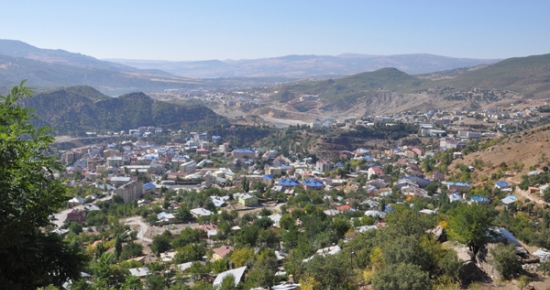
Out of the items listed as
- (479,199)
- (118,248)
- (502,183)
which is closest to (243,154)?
(502,183)

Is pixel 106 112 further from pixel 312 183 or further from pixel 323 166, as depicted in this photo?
pixel 312 183

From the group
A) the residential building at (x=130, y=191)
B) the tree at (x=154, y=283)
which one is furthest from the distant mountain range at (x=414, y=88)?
the tree at (x=154, y=283)

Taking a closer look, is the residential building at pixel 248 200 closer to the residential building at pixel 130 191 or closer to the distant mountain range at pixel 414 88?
the residential building at pixel 130 191

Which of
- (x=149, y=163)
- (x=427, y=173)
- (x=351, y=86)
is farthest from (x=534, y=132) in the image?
(x=351, y=86)

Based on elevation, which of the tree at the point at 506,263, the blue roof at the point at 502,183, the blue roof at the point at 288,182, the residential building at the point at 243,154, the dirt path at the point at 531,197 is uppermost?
the tree at the point at 506,263

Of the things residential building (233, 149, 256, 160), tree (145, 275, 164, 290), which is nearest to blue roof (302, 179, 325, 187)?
residential building (233, 149, 256, 160)

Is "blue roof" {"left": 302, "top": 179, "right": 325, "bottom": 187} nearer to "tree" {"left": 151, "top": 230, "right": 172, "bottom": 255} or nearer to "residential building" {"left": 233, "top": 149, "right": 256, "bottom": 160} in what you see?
"tree" {"left": 151, "top": 230, "right": 172, "bottom": 255}
